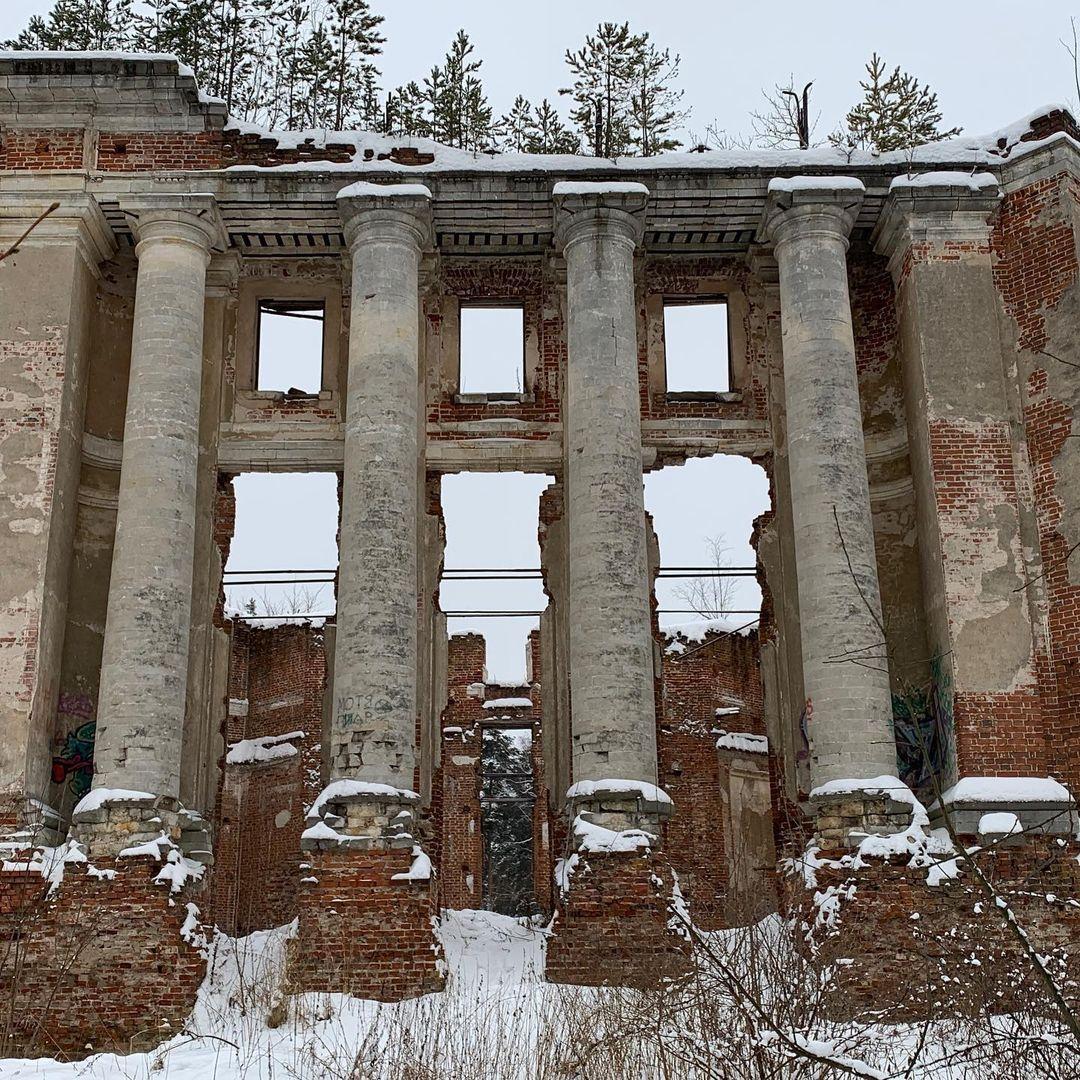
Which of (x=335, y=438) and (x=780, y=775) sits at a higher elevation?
(x=335, y=438)

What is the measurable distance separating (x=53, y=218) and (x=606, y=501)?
7095mm

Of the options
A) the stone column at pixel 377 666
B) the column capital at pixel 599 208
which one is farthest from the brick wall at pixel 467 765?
the column capital at pixel 599 208

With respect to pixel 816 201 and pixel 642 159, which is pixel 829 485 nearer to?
pixel 816 201

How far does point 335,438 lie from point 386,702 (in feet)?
13.3

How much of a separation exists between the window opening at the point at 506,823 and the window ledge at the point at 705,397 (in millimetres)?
20684

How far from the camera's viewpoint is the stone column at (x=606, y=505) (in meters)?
14.1

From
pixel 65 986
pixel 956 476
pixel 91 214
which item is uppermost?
pixel 91 214

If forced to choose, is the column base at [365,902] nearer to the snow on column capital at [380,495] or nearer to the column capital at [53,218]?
the snow on column capital at [380,495]

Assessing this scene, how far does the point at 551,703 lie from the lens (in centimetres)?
1609

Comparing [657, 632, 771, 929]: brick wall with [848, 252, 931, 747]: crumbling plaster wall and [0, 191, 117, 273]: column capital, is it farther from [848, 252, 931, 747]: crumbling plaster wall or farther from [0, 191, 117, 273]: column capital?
[0, 191, 117, 273]: column capital

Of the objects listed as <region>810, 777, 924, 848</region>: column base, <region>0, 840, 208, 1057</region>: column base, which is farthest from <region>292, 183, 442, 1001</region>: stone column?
<region>810, 777, 924, 848</region>: column base

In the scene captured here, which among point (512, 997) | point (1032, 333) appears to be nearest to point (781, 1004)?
point (512, 997)

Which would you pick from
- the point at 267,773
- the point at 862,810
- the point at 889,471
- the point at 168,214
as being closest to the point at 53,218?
the point at 168,214

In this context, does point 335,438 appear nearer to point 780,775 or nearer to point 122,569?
point 122,569
